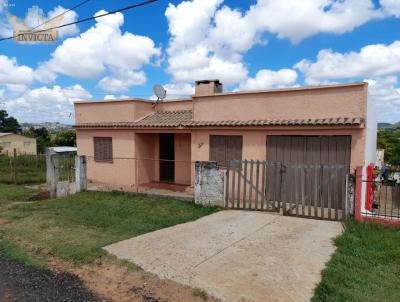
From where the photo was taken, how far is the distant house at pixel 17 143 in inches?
1870

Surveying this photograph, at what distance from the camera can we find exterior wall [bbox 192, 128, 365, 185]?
352 inches

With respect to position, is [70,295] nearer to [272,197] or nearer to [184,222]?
[184,222]

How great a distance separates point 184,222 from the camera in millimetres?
8258

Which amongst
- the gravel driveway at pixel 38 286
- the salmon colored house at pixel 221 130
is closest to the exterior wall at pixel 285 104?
the salmon colored house at pixel 221 130

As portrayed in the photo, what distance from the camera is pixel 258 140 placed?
1067 cm

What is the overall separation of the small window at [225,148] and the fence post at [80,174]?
4.93 meters

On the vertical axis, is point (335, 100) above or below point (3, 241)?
above

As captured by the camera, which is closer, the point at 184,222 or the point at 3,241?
the point at 3,241

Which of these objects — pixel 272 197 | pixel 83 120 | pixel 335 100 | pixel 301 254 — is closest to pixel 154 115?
pixel 83 120

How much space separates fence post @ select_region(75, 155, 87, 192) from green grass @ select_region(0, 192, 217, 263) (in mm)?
633

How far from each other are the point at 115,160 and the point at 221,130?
551 centimetres

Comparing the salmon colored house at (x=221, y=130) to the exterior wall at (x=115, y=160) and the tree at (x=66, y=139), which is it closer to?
the exterior wall at (x=115, y=160)

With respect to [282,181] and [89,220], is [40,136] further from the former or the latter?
[282,181]

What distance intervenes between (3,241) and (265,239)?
5.49m
